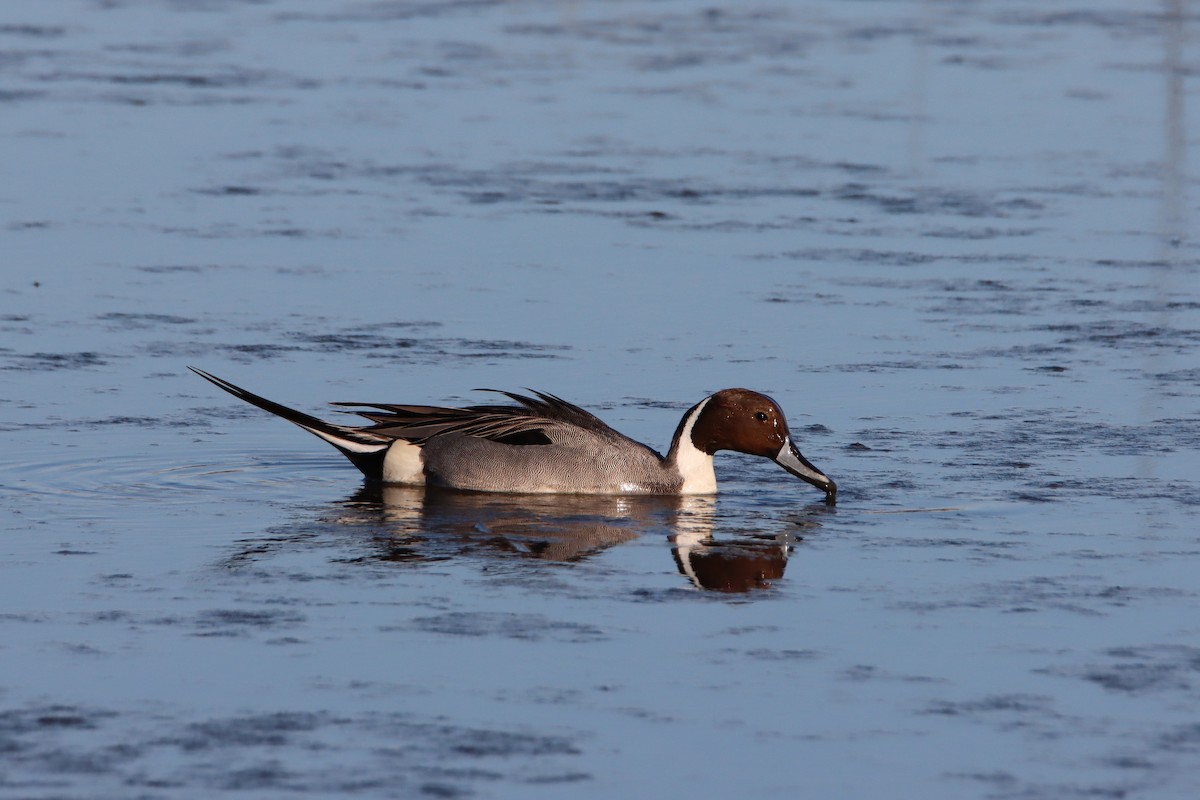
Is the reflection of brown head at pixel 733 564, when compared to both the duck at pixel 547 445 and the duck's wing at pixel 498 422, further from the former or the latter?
the duck's wing at pixel 498 422

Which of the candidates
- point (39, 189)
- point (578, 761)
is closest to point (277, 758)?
point (578, 761)

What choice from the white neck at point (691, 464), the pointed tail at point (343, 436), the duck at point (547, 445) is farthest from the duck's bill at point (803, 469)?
the pointed tail at point (343, 436)

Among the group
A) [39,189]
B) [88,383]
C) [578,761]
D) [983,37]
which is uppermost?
[983,37]

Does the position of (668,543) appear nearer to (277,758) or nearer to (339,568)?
(339,568)

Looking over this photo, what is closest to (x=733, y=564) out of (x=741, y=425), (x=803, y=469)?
(x=803, y=469)

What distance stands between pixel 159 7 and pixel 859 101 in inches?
354

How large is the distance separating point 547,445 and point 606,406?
1.01 meters

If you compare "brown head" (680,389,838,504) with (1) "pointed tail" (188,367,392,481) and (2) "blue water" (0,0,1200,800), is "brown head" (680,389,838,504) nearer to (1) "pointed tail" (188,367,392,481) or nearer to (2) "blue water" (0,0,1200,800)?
(2) "blue water" (0,0,1200,800)

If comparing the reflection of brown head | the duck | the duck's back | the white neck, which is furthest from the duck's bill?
the reflection of brown head

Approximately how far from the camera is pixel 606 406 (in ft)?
31.2

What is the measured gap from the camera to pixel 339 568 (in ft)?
23.2

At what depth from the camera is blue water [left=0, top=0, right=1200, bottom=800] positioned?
5.50 metres

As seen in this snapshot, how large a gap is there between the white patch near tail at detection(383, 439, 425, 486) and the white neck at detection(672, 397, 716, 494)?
105 centimetres

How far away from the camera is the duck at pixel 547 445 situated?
27.9 ft
